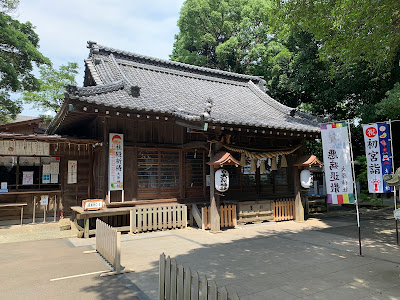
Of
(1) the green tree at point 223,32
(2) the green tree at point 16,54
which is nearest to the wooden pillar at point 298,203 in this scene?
(2) the green tree at point 16,54

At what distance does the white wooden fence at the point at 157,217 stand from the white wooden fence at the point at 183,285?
19.6 ft

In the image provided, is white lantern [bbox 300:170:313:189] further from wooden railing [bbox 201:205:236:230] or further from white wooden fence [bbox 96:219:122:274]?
white wooden fence [bbox 96:219:122:274]

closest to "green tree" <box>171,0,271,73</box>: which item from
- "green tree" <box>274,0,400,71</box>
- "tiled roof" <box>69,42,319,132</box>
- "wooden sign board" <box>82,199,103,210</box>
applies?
"tiled roof" <box>69,42,319,132</box>

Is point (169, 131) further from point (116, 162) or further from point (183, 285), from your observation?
point (183, 285)

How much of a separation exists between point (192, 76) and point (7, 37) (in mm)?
9262

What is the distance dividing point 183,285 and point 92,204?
6.74 m

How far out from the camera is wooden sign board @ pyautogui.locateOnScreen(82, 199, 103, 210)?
9352 millimetres

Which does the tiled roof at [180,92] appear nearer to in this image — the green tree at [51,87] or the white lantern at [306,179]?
the white lantern at [306,179]

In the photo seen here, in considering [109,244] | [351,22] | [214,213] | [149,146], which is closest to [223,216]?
[214,213]

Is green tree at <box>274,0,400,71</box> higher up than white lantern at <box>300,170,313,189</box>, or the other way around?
green tree at <box>274,0,400,71</box>

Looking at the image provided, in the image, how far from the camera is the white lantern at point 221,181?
9.91m

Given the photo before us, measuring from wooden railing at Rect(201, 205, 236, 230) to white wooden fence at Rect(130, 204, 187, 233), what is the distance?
832 millimetres

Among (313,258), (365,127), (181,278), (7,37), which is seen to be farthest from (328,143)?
(7,37)

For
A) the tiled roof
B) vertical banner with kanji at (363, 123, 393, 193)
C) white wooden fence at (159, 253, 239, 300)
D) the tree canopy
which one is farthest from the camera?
the tiled roof
